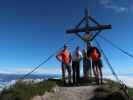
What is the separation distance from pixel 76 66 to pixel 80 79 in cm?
102

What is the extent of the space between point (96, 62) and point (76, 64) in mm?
1330

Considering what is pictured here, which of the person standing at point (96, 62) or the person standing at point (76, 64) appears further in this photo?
the person standing at point (76, 64)

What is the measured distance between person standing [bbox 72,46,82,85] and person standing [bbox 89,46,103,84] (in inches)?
33.4

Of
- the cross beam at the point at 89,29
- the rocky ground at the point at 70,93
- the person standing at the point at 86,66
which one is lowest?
the rocky ground at the point at 70,93

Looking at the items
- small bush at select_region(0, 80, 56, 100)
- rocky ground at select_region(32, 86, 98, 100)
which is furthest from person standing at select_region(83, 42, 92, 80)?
small bush at select_region(0, 80, 56, 100)

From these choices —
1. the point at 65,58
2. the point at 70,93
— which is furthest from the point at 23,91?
the point at 65,58

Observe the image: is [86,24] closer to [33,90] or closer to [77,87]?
[77,87]

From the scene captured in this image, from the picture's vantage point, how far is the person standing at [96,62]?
58.9ft

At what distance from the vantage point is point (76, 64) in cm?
1884

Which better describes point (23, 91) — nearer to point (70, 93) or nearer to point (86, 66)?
point (70, 93)

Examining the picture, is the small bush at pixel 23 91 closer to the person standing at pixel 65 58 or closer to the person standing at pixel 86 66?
the person standing at pixel 65 58

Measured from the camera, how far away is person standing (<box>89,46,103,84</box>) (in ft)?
58.9

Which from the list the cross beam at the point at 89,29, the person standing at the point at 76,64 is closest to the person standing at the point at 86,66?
the person standing at the point at 76,64

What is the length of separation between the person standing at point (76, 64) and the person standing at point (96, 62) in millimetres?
848
